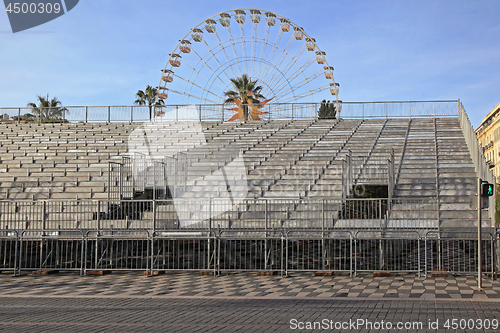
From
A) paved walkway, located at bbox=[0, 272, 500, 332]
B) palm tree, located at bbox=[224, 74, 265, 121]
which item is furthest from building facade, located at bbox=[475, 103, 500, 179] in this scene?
paved walkway, located at bbox=[0, 272, 500, 332]

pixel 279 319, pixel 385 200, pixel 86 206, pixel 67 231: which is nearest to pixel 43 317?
pixel 279 319

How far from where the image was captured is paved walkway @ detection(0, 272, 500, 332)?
6.64m

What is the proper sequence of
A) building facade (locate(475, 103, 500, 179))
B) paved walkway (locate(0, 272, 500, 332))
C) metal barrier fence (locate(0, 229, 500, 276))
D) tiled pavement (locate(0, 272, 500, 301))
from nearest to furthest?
paved walkway (locate(0, 272, 500, 332)) → tiled pavement (locate(0, 272, 500, 301)) → metal barrier fence (locate(0, 229, 500, 276)) → building facade (locate(475, 103, 500, 179))

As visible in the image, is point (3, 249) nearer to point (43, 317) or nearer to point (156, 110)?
point (43, 317)

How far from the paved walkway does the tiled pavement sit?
19mm

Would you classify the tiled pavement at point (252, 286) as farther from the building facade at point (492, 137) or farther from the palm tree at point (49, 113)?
the building facade at point (492, 137)

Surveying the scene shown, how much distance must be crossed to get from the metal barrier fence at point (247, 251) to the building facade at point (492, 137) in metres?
59.5

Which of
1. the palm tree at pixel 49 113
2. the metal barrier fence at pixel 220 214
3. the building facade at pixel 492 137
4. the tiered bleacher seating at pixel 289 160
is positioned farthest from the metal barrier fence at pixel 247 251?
the building facade at pixel 492 137

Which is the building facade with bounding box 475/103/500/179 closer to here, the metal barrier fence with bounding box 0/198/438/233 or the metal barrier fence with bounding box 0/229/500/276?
the metal barrier fence with bounding box 0/198/438/233

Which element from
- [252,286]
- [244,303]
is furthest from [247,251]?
[244,303]

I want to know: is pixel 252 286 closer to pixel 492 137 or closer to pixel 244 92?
pixel 244 92

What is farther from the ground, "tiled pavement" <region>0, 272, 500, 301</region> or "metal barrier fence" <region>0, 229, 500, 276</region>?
"metal barrier fence" <region>0, 229, 500, 276</region>

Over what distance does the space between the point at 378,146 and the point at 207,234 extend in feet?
38.1

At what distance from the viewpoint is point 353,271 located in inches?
465
